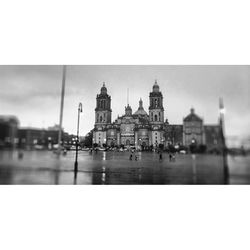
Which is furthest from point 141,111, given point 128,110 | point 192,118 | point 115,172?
point 115,172

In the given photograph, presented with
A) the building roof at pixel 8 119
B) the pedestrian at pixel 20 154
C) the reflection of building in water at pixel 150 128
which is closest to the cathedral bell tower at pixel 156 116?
the reflection of building in water at pixel 150 128

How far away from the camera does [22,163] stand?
23.3 feet

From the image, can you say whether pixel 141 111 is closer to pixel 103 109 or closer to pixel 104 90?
pixel 103 109

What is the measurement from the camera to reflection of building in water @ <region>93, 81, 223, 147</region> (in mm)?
7133

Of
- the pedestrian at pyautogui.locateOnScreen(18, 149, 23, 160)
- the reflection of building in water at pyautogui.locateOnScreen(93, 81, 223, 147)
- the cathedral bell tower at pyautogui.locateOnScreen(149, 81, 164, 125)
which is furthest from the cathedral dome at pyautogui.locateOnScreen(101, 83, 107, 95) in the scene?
the pedestrian at pyautogui.locateOnScreen(18, 149, 23, 160)

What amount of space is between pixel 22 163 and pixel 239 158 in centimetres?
653

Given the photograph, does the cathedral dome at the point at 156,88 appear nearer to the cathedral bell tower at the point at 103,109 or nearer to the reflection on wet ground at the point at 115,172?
the cathedral bell tower at the point at 103,109

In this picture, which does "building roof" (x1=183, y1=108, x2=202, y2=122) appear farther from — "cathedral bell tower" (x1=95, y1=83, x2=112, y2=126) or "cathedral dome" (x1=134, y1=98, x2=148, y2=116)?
"cathedral bell tower" (x1=95, y1=83, x2=112, y2=126)

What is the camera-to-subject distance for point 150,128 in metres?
8.58

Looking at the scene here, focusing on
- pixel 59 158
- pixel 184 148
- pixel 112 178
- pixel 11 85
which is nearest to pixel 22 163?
pixel 59 158

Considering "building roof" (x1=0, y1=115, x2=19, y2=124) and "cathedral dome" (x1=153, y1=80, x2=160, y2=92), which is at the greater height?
"cathedral dome" (x1=153, y1=80, x2=160, y2=92)

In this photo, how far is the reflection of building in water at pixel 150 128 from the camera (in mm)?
7133

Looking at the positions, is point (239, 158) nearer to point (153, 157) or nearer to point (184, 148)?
point (184, 148)
